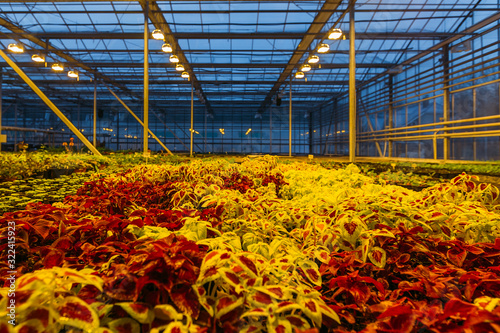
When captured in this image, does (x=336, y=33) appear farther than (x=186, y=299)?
Yes

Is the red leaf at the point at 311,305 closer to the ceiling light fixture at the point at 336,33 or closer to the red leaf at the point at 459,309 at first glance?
the red leaf at the point at 459,309

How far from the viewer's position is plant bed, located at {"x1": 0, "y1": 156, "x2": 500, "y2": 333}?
595mm

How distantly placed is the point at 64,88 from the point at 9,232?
103 feet

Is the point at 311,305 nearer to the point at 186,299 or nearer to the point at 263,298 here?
the point at 263,298

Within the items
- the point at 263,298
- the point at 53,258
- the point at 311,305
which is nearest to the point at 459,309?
the point at 311,305

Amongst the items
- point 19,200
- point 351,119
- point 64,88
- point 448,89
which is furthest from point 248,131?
point 19,200

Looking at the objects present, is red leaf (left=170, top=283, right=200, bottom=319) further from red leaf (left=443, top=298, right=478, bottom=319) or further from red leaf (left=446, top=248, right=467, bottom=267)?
red leaf (left=446, top=248, right=467, bottom=267)

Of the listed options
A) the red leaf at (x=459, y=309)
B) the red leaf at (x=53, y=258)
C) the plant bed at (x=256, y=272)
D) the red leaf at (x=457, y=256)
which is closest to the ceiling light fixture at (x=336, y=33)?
the plant bed at (x=256, y=272)

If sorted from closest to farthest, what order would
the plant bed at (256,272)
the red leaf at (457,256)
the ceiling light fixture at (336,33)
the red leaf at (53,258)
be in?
the plant bed at (256,272), the red leaf at (53,258), the red leaf at (457,256), the ceiling light fixture at (336,33)

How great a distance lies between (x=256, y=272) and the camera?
0.73m

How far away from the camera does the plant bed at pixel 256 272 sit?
1.95 feet

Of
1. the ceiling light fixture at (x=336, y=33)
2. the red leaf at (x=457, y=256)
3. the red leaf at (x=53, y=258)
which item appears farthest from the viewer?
the ceiling light fixture at (x=336, y=33)

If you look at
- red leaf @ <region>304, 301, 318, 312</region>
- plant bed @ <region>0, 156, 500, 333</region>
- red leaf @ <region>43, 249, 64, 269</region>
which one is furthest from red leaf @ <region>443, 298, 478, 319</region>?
red leaf @ <region>43, 249, 64, 269</region>

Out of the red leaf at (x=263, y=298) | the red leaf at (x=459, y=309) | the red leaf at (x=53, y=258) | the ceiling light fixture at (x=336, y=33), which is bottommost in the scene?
the red leaf at (x=459, y=309)
